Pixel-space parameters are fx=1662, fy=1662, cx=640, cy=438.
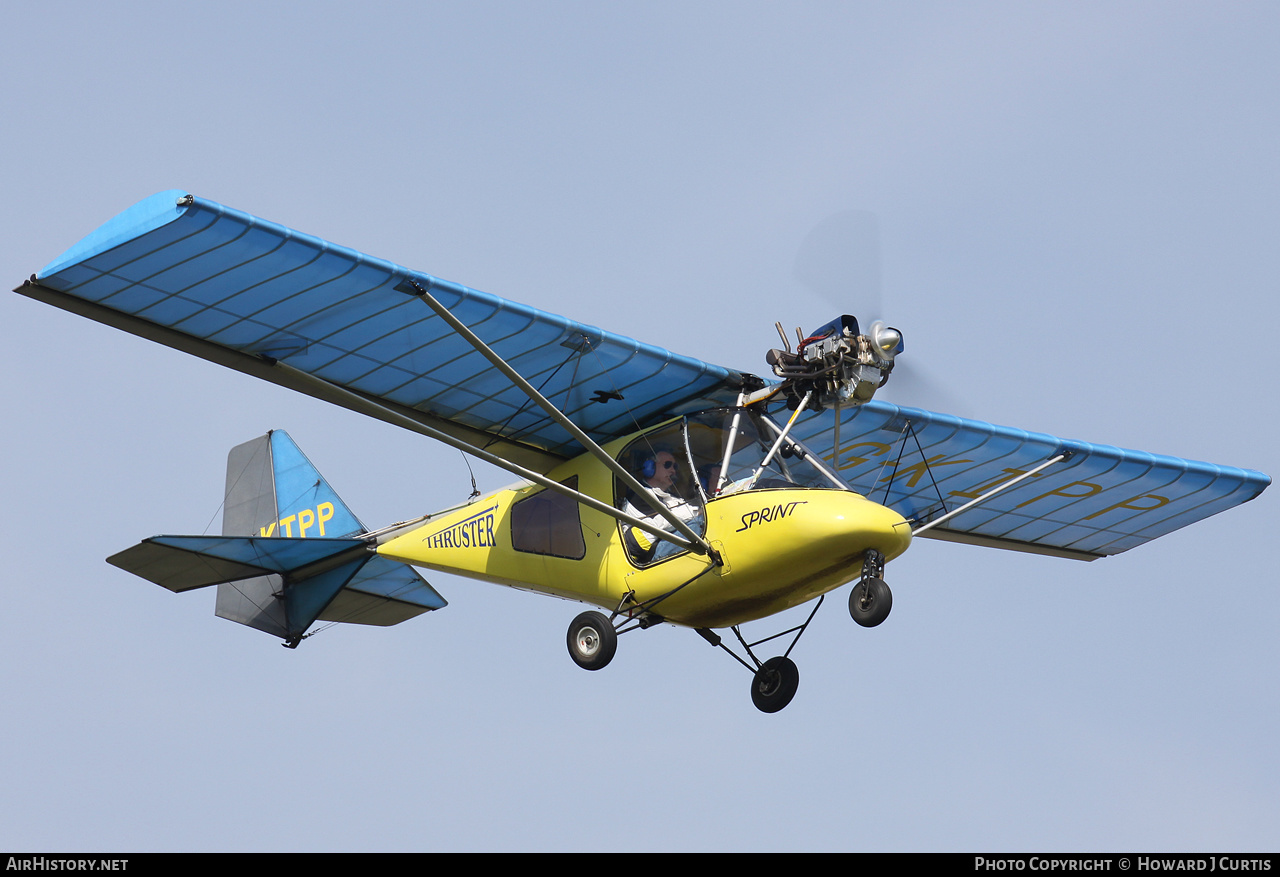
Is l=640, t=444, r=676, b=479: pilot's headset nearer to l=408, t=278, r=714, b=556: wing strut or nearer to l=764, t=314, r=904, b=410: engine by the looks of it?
l=408, t=278, r=714, b=556: wing strut

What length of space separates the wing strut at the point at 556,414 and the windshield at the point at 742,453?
52 centimetres

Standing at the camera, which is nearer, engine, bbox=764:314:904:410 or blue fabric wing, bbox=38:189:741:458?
blue fabric wing, bbox=38:189:741:458

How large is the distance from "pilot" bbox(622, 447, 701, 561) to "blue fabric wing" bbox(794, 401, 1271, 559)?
2111mm

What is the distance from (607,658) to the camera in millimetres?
14758

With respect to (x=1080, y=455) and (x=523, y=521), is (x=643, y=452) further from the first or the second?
(x=1080, y=455)

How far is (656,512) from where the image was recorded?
15.2 meters

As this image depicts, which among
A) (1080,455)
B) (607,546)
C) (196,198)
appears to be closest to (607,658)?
(607,546)

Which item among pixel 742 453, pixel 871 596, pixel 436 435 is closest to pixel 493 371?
pixel 436 435

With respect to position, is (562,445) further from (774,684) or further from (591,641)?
(774,684)

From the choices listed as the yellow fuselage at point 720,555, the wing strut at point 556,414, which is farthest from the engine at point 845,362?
the wing strut at point 556,414

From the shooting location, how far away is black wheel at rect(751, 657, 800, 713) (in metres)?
15.8

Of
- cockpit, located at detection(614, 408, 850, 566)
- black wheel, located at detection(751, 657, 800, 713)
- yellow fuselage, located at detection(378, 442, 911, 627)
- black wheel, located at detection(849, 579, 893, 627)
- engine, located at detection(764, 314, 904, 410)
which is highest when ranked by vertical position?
engine, located at detection(764, 314, 904, 410)

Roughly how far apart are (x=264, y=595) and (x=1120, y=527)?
10249 mm

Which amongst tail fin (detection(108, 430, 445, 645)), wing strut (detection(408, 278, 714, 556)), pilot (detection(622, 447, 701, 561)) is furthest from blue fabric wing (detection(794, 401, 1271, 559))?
tail fin (detection(108, 430, 445, 645))
